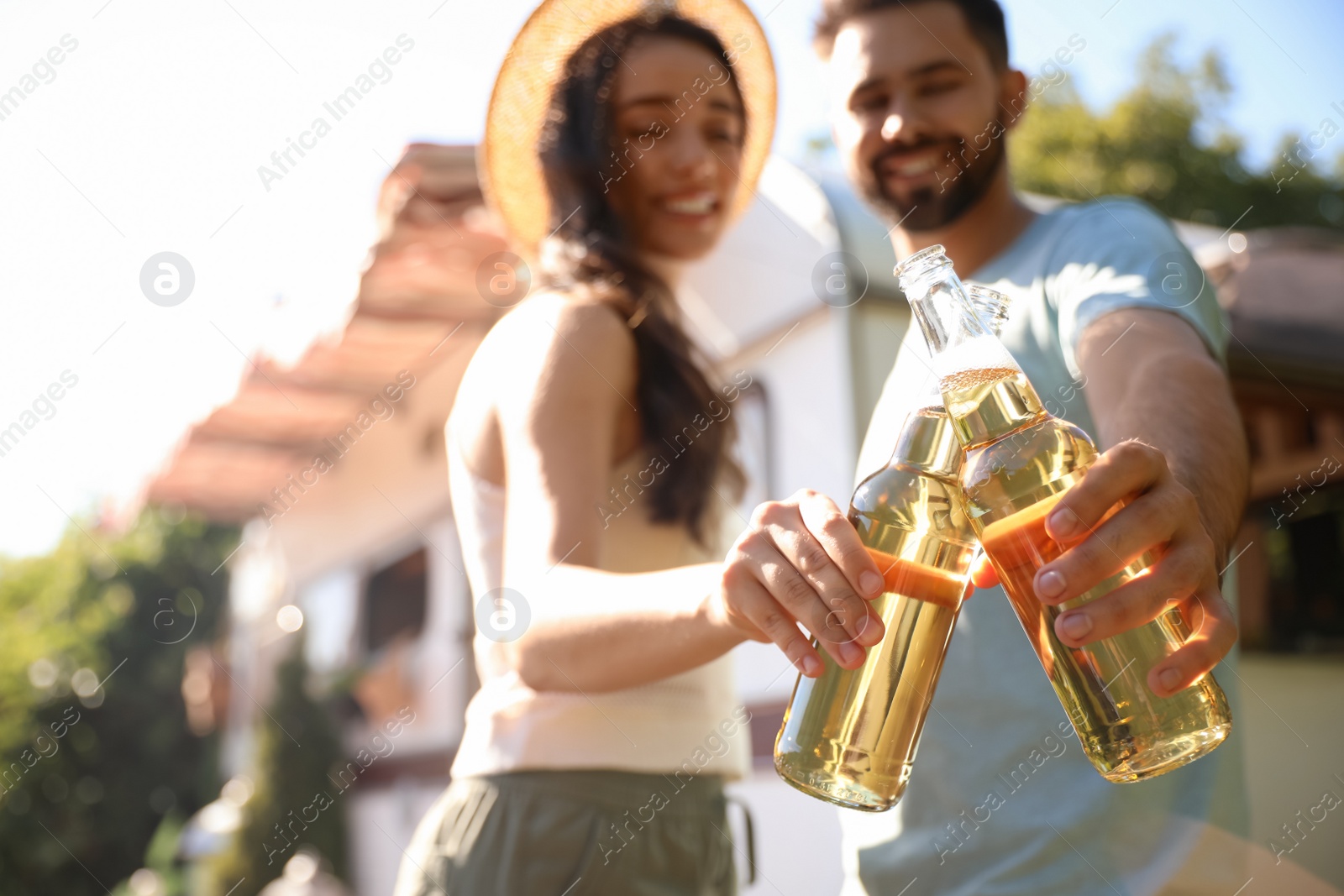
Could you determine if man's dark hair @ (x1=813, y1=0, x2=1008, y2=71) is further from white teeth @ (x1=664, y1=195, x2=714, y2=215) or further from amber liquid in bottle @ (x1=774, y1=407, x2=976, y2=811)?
amber liquid in bottle @ (x1=774, y1=407, x2=976, y2=811)

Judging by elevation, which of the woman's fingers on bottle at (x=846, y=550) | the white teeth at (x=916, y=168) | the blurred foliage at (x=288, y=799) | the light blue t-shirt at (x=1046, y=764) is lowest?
the blurred foliage at (x=288, y=799)

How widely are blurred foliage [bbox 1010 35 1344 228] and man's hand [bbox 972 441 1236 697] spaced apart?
15.9 m

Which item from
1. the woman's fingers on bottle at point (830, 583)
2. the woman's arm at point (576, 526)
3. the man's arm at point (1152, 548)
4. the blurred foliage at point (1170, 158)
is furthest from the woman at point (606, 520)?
the blurred foliage at point (1170, 158)

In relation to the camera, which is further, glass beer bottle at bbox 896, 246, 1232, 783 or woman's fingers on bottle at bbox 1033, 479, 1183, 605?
glass beer bottle at bbox 896, 246, 1232, 783

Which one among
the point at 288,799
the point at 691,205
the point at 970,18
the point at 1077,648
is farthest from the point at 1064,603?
the point at 288,799

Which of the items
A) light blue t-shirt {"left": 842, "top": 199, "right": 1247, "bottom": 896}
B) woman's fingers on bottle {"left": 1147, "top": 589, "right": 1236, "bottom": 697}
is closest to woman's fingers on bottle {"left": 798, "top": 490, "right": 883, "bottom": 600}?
woman's fingers on bottle {"left": 1147, "top": 589, "right": 1236, "bottom": 697}

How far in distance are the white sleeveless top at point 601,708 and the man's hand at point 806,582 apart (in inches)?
23.8

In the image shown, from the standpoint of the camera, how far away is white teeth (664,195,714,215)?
6.28 ft

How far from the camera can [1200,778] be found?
4.23 feet

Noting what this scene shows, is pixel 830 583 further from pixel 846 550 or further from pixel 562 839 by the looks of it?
pixel 562 839

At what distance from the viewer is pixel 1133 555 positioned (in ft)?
2.65

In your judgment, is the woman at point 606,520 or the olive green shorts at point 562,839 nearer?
the woman at point 606,520

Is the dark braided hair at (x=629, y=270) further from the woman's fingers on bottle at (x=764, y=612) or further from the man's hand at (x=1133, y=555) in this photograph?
the man's hand at (x=1133, y=555)

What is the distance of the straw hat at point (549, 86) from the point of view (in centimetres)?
211
